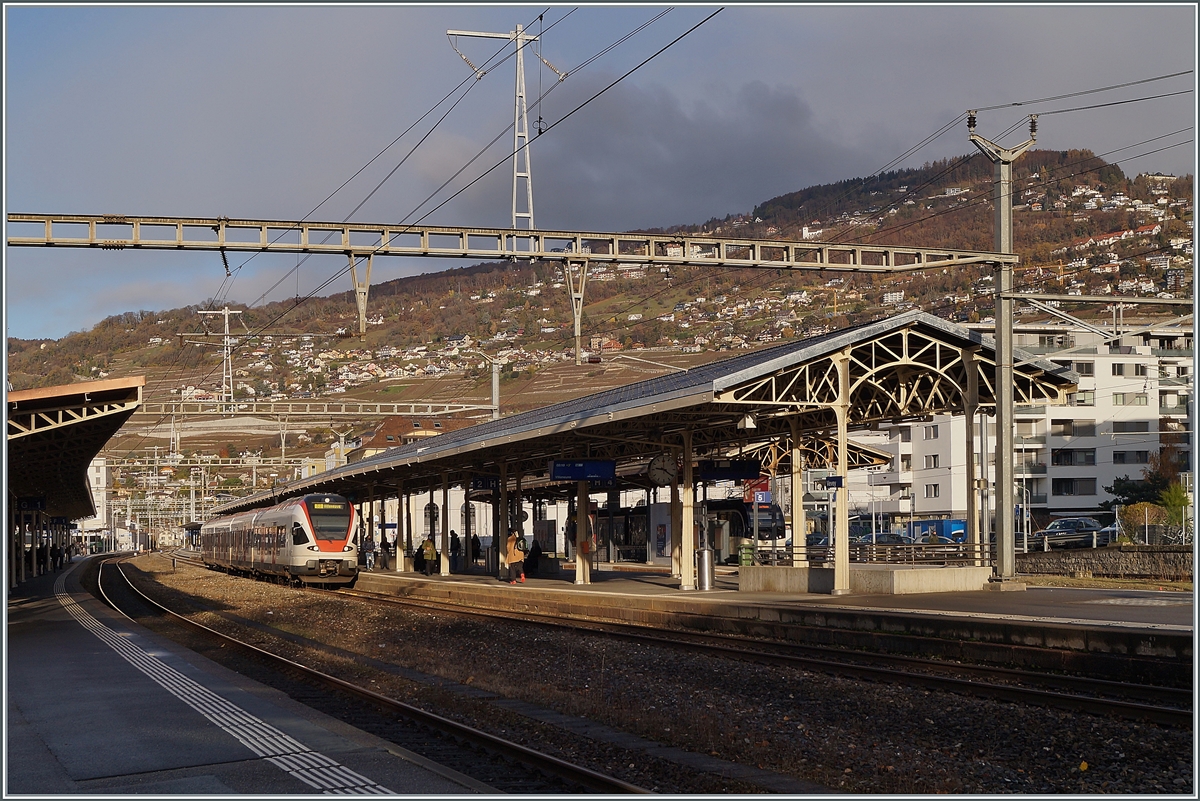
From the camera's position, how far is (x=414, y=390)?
506ft

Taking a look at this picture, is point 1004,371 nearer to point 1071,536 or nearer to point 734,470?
point 734,470

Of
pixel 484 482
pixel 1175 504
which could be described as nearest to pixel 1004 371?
pixel 484 482

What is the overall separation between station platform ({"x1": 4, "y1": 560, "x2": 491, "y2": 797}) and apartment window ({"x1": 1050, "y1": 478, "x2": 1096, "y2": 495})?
6542cm

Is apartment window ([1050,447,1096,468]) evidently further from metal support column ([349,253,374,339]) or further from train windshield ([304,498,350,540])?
metal support column ([349,253,374,339])

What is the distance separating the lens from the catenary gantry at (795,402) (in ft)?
79.5

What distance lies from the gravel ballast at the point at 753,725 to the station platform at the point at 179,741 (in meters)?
1.56

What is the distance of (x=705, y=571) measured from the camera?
93.0ft

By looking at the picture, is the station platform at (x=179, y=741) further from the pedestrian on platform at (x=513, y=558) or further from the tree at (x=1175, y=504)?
the tree at (x=1175, y=504)

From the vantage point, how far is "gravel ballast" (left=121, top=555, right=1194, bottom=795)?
29.4 feet

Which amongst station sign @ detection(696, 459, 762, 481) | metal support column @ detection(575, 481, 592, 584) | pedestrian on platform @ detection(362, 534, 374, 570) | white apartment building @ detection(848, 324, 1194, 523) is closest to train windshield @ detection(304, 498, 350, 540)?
metal support column @ detection(575, 481, 592, 584)

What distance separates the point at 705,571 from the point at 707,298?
140 meters

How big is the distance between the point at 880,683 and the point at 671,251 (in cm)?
884

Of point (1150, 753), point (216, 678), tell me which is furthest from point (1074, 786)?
point (216, 678)

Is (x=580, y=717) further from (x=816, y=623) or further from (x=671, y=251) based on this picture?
(x=671, y=251)
